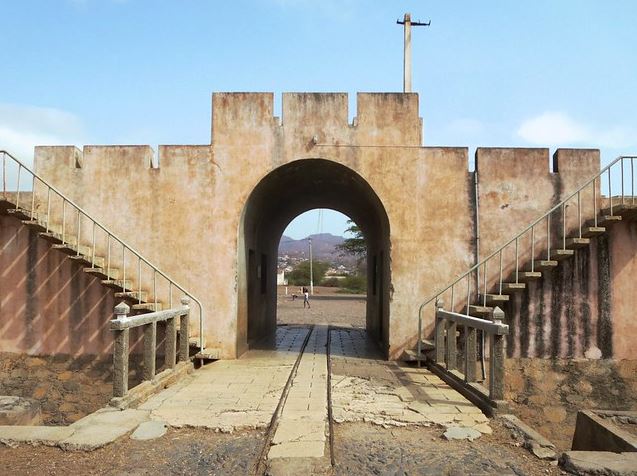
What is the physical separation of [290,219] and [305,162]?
620 cm

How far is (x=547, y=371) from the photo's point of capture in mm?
10094

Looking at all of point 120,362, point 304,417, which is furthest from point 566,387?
point 120,362

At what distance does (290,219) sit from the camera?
1705cm

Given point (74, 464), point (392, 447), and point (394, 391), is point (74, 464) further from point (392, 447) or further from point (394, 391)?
point (394, 391)

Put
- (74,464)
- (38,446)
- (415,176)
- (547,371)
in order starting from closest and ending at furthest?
(74,464)
(38,446)
(547,371)
(415,176)

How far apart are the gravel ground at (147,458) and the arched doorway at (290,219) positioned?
218 inches

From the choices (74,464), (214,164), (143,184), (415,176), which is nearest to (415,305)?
(415,176)

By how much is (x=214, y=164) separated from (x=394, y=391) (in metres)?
5.88

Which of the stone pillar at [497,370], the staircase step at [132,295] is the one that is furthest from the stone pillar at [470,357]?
the staircase step at [132,295]

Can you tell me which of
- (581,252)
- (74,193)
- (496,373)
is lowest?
(496,373)

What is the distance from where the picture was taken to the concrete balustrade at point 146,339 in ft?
21.6

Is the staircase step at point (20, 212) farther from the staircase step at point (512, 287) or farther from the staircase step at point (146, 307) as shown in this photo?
the staircase step at point (512, 287)

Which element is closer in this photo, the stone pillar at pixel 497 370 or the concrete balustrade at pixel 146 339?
the stone pillar at pixel 497 370

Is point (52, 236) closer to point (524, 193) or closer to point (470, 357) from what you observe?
point (470, 357)
